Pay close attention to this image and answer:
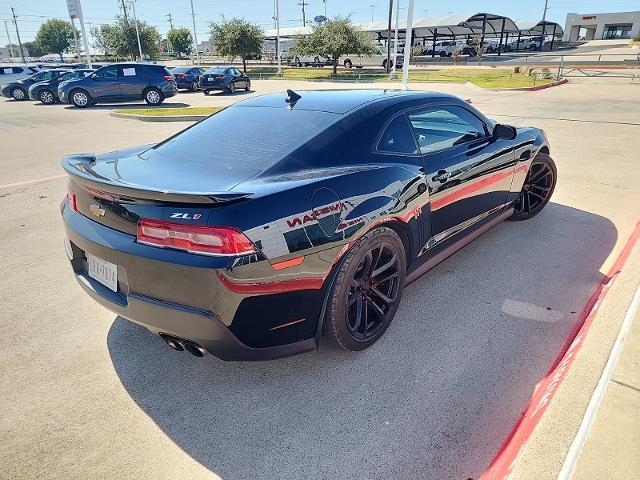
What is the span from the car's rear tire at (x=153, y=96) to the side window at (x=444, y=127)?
16.7 metres

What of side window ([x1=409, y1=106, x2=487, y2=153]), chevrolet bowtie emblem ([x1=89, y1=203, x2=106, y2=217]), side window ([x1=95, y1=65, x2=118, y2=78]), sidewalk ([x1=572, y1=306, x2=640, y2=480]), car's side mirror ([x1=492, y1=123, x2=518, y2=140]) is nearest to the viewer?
sidewalk ([x1=572, y1=306, x2=640, y2=480])

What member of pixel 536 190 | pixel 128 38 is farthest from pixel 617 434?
pixel 128 38

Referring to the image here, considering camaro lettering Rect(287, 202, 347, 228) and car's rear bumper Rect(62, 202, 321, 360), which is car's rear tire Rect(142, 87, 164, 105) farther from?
camaro lettering Rect(287, 202, 347, 228)

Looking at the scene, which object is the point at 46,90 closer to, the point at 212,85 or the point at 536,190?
the point at 212,85

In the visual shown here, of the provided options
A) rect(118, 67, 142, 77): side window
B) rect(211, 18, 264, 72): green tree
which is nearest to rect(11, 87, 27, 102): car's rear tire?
rect(118, 67, 142, 77): side window

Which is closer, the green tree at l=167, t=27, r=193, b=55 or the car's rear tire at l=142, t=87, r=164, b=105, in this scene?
the car's rear tire at l=142, t=87, r=164, b=105

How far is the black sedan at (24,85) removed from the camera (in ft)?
69.6

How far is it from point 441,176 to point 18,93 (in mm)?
25367

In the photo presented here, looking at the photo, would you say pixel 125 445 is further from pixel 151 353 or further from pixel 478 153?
pixel 478 153

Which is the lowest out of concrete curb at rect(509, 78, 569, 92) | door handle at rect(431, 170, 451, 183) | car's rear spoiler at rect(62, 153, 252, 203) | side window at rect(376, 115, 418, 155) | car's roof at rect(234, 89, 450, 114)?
concrete curb at rect(509, 78, 569, 92)

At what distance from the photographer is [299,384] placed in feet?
8.63

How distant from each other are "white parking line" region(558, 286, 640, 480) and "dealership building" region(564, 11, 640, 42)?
322ft

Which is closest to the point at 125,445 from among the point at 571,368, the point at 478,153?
the point at 571,368

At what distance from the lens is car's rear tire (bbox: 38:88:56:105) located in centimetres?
1981
